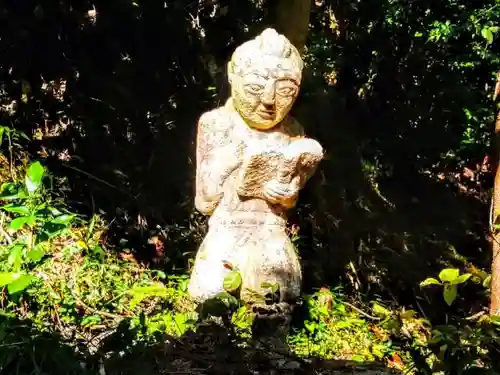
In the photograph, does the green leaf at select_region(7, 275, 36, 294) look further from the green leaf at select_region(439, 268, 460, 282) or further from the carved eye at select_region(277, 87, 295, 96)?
the carved eye at select_region(277, 87, 295, 96)

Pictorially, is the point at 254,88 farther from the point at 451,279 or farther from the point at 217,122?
the point at 451,279

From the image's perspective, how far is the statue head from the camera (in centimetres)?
398

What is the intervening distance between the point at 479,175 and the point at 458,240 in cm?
64

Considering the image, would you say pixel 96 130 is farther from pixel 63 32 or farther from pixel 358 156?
pixel 358 156

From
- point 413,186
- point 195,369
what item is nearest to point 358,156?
point 413,186

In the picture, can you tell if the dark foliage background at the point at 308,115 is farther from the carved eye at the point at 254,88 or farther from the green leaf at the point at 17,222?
the green leaf at the point at 17,222

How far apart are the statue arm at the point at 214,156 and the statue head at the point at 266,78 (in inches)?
5.9

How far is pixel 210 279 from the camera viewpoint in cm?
412

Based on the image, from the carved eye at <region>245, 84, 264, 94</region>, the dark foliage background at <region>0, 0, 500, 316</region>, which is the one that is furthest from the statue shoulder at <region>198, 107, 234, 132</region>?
the dark foliage background at <region>0, 0, 500, 316</region>

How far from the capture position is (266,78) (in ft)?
13.0

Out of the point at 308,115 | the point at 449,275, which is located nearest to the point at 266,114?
the point at 308,115

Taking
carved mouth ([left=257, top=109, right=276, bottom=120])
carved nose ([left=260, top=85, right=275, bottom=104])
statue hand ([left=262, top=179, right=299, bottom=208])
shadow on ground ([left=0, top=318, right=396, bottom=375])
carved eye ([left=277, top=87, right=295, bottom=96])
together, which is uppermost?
carved eye ([left=277, top=87, right=295, bottom=96])

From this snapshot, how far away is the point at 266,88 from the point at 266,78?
1.9 inches

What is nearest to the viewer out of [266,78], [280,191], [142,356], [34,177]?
[142,356]
